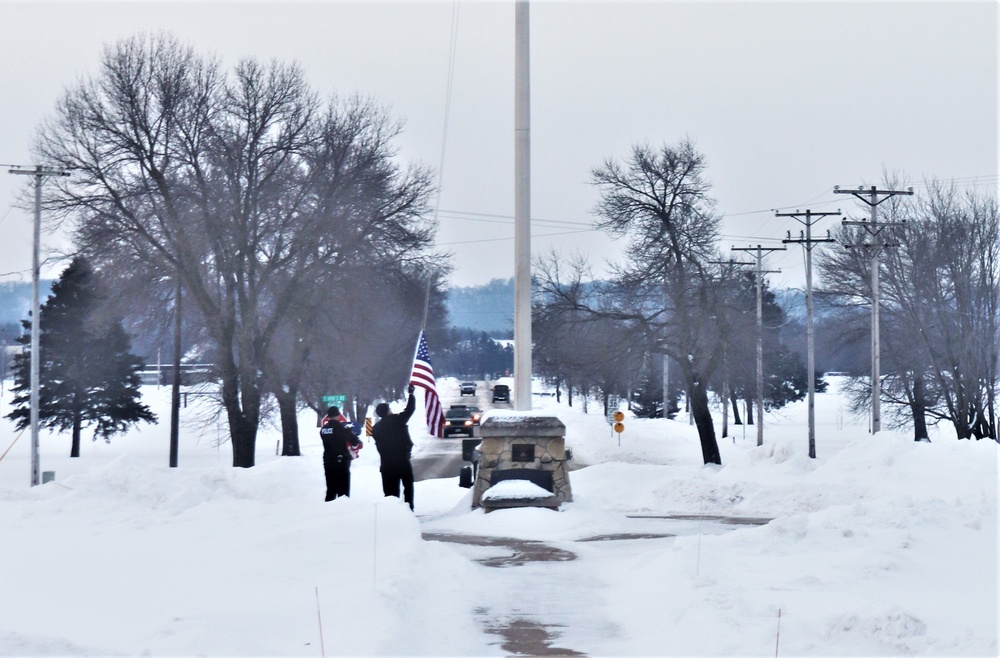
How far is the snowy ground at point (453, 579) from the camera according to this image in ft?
23.1

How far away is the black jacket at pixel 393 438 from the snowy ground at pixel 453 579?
3.90ft

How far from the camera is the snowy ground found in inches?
277

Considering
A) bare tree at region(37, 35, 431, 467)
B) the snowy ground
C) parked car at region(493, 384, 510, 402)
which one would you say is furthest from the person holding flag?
parked car at region(493, 384, 510, 402)

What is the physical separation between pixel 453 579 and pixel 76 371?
140ft

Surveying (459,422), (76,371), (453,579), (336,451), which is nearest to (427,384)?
(336,451)

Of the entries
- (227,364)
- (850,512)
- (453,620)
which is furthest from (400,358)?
(453,620)

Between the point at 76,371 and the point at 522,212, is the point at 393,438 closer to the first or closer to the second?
the point at 522,212

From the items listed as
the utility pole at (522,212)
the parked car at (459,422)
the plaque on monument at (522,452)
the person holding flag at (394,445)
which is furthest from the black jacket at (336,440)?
the parked car at (459,422)

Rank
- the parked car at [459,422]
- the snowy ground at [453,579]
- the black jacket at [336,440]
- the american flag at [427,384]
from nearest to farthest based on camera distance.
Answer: the snowy ground at [453,579] < the black jacket at [336,440] < the american flag at [427,384] < the parked car at [459,422]

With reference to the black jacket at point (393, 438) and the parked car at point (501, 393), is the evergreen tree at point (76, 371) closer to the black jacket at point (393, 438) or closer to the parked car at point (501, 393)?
the black jacket at point (393, 438)

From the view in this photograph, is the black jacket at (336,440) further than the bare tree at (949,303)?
No

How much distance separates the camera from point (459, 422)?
59375 mm

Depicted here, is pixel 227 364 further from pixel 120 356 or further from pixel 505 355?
pixel 505 355

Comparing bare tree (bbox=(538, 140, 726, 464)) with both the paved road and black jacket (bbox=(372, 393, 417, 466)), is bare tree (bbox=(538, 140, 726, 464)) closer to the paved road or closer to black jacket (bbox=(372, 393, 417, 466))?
the paved road
